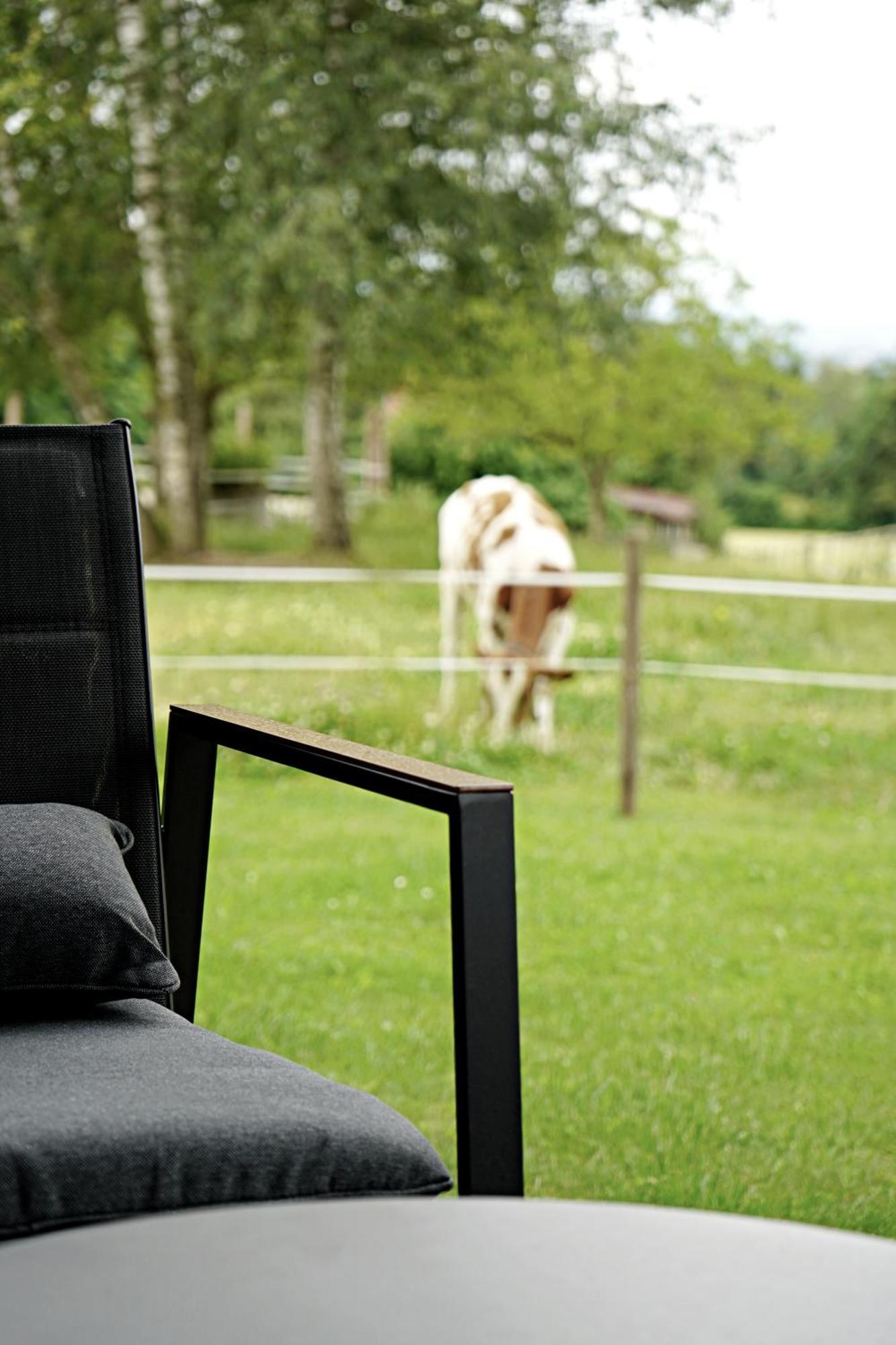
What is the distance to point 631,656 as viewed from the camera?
15.6ft

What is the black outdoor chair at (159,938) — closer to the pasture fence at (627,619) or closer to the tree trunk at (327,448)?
the pasture fence at (627,619)

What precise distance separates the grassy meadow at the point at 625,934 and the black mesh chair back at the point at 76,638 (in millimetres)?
874

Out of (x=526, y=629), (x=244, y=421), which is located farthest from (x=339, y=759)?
(x=244, y=421)

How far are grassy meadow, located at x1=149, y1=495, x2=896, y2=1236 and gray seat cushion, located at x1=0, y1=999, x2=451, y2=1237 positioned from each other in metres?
1.07

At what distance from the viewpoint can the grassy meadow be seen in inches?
93.7

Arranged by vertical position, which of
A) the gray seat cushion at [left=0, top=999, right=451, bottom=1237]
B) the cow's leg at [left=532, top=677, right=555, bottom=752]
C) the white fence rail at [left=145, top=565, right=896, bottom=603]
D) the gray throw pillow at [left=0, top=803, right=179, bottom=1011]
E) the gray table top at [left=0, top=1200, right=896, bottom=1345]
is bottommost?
the cow's leg at [left=532, top=677, right=555, bottom=752]

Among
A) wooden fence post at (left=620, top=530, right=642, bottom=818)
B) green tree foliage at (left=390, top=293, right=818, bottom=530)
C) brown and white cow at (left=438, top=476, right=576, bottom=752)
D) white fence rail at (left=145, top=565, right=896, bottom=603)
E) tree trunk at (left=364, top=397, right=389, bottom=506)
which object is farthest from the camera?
green tree foliage at (left=390, top=293, right=818, bottom=530)

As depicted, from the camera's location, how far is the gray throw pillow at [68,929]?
51.6 inches

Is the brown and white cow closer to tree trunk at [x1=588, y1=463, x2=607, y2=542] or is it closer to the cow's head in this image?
the cow's head

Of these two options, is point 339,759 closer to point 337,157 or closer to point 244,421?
point 337,157

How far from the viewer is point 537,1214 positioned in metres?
0.73

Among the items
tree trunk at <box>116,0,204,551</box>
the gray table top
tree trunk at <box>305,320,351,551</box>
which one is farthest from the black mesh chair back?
tree trunk at <box>305,320,351,551</box>

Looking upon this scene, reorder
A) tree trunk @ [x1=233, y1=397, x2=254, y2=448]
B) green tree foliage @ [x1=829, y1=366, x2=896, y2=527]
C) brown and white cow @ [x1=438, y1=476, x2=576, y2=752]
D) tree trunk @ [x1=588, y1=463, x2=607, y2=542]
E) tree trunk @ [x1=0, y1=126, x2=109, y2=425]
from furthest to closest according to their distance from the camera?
1. green tree foliage @ [x1=829, y1=366, x2=896, y2=527]
2. tree trunk @ [x1=233, y1=397, x2=254, y2=448]
3. tree trunk @ [x1=588, y1=463, x2=607, y2=542]
4. tree trunk @ [x1=0, y1=126, x2=109, y2=425]
5. brown and white cow @ [x1=438, y1=476, x2=576, y2=752]

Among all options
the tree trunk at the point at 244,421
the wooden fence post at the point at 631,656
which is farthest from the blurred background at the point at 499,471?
the tree trunk at the point at 244,421
